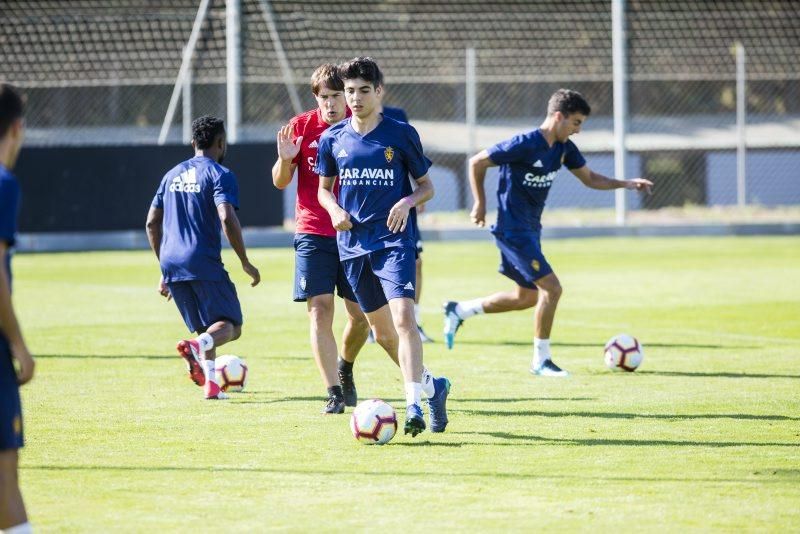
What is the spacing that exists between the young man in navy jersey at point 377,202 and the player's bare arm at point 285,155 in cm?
49

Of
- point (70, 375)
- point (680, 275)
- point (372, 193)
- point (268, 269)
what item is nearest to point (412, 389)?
point (372, 193)

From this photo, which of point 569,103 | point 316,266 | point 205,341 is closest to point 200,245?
point 205,341

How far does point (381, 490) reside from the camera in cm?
598

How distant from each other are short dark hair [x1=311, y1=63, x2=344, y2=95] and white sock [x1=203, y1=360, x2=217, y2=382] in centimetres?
200

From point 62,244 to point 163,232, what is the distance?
16.4m

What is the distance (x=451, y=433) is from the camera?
749 cm

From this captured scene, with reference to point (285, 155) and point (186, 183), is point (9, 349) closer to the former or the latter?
point (285, 155)

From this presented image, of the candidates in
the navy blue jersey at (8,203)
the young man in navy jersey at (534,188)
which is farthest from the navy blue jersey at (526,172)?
the navy blue jersey at (8,203)

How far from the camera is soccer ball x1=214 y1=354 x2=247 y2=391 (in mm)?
9008

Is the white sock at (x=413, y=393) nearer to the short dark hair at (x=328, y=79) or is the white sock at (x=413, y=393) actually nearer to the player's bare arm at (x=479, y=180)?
the short dark hair at (x=328, y=79)

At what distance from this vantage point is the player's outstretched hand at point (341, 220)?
7273 mm

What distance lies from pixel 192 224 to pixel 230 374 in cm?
107

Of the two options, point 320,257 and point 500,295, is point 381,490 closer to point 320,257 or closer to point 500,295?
point 320,257

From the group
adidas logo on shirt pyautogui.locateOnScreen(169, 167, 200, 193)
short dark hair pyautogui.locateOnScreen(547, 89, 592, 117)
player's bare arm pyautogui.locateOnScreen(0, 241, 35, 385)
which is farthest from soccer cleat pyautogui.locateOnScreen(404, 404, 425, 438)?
short dark hair pyautogui.locateOnScreen(547, 89, 592, 117)
